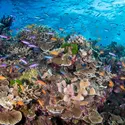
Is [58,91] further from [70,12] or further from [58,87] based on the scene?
[70,12]

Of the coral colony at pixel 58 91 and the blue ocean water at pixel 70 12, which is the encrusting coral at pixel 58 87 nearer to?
the coral colony at pixel 58 91

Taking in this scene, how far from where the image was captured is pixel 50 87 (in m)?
5.87

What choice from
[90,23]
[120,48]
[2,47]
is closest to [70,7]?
[90,23]

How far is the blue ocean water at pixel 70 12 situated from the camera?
2630 centimetres

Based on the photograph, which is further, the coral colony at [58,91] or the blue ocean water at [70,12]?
the blue ocean water at [70,12]

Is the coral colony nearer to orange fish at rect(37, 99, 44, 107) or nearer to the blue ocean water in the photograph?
orange fish at rect(37, 99, 44, 107)

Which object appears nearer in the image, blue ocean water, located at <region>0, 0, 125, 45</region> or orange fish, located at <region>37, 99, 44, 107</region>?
orange fish, located at <region>37, 99, 44, 107</region>

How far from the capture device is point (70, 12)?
30.7 m

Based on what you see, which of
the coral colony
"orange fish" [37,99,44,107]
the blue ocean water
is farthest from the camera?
the blue ocean water

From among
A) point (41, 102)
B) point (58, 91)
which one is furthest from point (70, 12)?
point (41, 102)

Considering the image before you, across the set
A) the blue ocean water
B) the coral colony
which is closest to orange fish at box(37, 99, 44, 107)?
the coral colony

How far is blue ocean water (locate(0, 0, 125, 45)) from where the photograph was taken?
2630cm

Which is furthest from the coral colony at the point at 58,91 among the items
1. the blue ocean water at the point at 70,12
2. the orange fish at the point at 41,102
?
the blue ocean water at the point at 70,12

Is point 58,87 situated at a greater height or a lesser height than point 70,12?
greater
